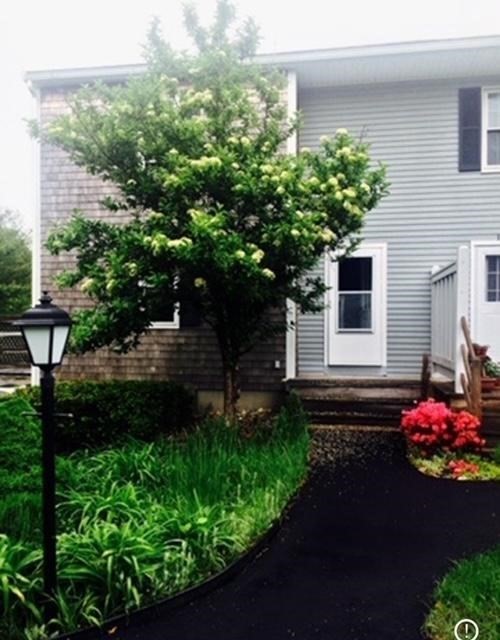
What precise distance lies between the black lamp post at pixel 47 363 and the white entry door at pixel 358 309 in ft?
20.3

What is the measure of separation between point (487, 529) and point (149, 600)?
2453mm

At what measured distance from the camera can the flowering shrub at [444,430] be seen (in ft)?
18.6

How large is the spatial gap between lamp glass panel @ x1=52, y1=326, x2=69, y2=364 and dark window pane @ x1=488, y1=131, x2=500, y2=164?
750cm

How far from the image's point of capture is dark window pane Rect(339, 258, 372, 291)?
8.73 m

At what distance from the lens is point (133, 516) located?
3.71 metres

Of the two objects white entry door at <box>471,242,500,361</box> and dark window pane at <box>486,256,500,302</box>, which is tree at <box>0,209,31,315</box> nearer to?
white entry door at <box>471,242,500,361</box>

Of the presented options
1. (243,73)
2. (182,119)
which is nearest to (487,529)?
(182,119)

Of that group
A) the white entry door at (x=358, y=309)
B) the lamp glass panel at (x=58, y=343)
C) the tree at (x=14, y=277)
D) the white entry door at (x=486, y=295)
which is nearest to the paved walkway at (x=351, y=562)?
the lamp glass panel at (x=58, y=343)

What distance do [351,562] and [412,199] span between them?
631cm

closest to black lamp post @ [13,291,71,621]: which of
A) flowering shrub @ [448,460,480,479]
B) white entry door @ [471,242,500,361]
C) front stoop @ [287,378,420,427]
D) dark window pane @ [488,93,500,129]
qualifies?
flowering shrub @ [448,460,480,479]

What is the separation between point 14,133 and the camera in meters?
30.4

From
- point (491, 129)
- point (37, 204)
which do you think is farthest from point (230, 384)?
point (491, 129)

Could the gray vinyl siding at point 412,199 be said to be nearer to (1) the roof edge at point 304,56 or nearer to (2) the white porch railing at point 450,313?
(2) the white porch railing at point 450,313

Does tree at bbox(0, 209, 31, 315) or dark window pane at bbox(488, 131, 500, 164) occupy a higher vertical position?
dark window pane at bbox(488, 131, 500, 164)
